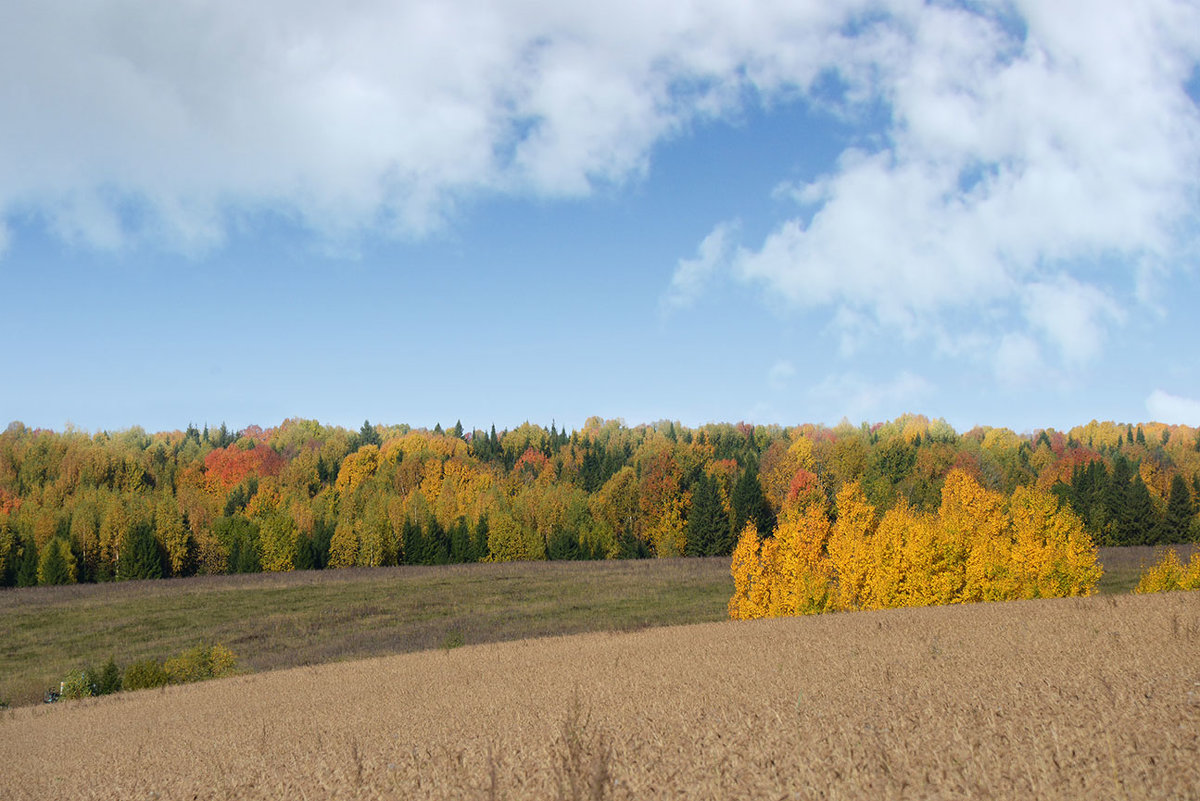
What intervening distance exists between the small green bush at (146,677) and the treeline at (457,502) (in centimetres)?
6293

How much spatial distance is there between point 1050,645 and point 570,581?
74068 millimetres

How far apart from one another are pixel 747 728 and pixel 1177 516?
11875 cm

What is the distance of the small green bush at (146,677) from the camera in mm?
37594

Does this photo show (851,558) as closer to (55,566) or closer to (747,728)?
(747,728)

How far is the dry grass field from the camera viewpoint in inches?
299

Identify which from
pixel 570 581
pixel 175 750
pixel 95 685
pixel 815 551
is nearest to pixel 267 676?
pixel 95 685

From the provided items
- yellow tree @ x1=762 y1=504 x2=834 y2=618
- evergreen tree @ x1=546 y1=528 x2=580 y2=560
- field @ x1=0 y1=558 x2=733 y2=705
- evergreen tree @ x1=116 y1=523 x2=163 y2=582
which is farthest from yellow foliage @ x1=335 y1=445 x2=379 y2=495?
yellow tree @ x1=762 y1=504 x2=834 y2=618

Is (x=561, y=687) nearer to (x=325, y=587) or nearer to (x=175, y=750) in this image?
(x=175, y=750)

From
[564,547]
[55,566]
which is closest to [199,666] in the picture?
[55,566]

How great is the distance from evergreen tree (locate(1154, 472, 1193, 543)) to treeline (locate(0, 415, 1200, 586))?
0.18 metres

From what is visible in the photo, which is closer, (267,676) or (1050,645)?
(1050,645)

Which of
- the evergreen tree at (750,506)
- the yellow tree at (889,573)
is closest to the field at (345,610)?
the evergreen tree at (750,506)

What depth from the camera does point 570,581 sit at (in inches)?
3391

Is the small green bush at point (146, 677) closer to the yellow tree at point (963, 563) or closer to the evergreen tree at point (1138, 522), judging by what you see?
the yellow tree at point (963, 563)
